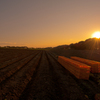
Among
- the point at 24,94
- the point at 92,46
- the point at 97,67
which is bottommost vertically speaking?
the point at 24,94

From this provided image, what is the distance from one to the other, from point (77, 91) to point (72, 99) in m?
0.73

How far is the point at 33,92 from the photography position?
3.65 metres

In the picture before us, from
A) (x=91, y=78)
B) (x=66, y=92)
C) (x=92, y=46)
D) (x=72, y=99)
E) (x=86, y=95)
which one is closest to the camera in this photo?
(x=72, y=99)

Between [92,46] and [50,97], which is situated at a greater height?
[92,46]

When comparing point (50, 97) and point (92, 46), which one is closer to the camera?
point (50, 97)

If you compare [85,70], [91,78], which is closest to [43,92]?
[85,70]

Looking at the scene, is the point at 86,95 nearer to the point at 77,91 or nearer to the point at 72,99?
the point at 77,91

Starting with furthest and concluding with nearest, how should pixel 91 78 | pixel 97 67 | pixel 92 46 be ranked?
pixel 92 46 → pixel 97 67 → pixel 91 78

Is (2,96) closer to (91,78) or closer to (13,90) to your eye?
(13,90)

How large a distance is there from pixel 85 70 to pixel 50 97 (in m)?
3.08

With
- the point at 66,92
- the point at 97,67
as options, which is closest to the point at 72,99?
the point at 66,92

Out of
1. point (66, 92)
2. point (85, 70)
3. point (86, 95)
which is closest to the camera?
point (86, 95)

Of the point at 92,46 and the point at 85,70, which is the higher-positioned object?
the point at 92,46

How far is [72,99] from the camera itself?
10.2 feet
